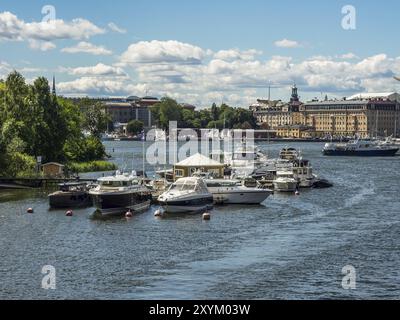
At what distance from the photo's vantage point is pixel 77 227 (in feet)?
171

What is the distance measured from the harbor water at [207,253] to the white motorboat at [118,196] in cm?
124

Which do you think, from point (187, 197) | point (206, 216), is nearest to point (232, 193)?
point (187, 197)

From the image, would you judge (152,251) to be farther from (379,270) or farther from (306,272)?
(379,270)

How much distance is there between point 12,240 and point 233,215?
60.4ft

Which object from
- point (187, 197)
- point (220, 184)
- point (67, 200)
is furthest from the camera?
point (220, 184)

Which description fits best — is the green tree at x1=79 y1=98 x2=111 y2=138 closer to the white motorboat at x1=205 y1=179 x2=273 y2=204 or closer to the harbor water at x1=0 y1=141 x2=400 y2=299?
the white motorboat at x1=205 y1=179 x2=273 y2=204

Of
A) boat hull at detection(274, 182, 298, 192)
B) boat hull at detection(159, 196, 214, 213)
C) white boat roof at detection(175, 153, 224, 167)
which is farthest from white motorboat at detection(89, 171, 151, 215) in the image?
boat hull at detection(274, 182, 298, 192)

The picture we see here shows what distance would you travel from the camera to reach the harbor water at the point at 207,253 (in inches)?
1314

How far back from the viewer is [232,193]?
217 feet

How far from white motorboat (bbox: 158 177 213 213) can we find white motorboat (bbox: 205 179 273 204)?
3.73 m

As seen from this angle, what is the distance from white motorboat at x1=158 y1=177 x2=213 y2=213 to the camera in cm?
5847

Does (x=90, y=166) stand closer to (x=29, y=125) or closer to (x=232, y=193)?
(x=29, y=125)

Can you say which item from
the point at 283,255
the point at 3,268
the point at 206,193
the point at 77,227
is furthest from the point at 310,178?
the point at 3,268

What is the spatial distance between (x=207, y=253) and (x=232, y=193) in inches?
962
